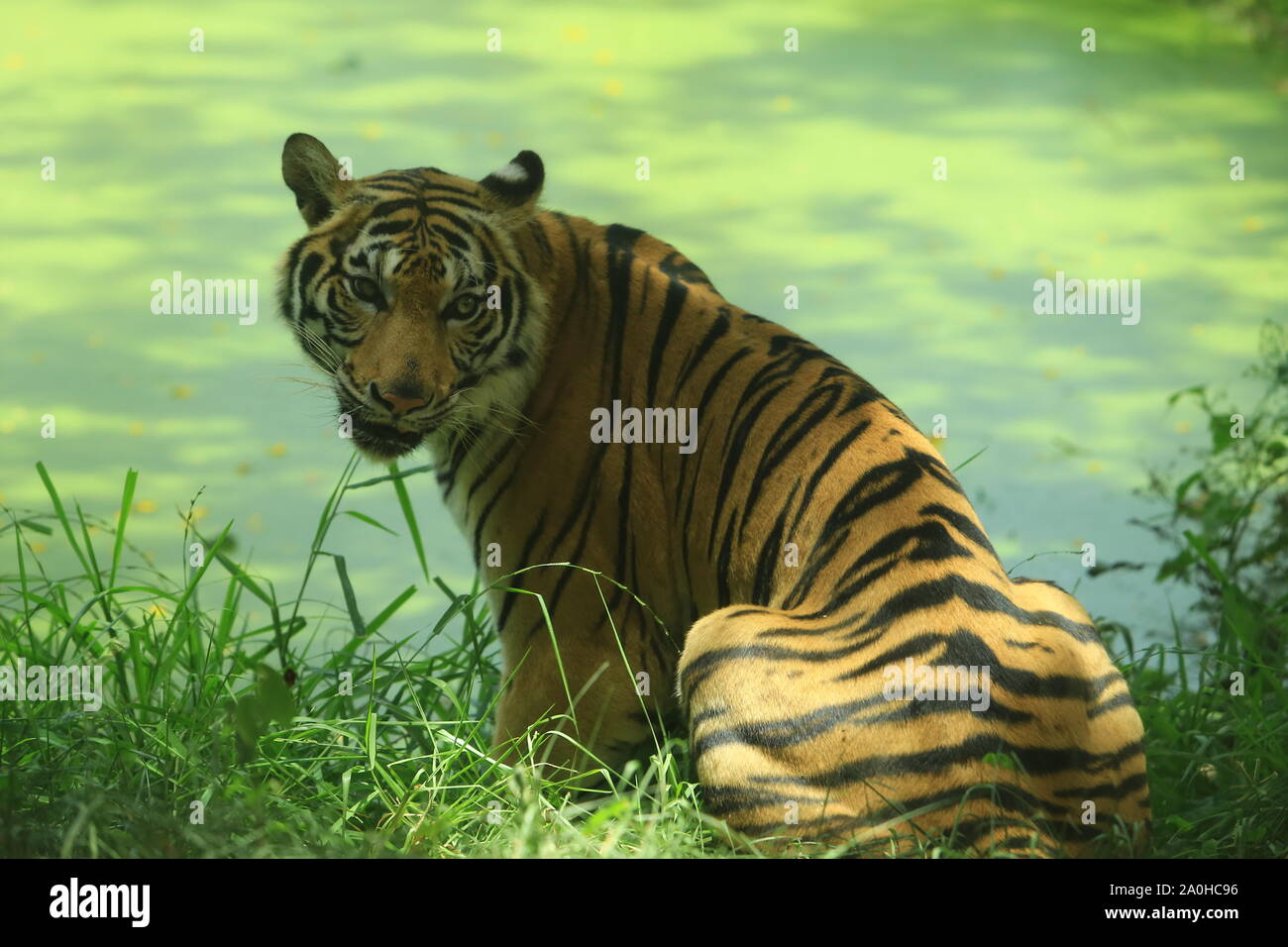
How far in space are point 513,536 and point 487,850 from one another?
2.99 feet

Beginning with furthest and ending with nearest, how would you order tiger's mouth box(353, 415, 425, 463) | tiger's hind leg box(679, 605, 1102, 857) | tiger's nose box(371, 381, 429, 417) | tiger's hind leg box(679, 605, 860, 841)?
1. tiger's mouth box(353, 415, 425, 463)
2. tiger's nose box(371, 381, 429, 417)
3. tiger's hind leg box(679, 605, 860, 841)
4. tiger's hind leg box(679, 605, 1102, 857)

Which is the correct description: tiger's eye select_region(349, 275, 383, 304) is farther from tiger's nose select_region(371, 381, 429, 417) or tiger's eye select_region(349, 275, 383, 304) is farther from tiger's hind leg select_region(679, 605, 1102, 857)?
tiger's hind leg select_region(679, 605, 1102, 857)

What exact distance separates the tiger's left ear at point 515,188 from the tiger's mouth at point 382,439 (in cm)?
72

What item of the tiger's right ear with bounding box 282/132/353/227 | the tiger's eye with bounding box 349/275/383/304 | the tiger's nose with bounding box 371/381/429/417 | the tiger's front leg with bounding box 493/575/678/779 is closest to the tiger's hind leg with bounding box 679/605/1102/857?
the tiger's front leg with bounding box 493/575/678/779

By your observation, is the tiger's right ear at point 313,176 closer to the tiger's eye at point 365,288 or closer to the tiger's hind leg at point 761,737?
the tiger's eye at point 365,288

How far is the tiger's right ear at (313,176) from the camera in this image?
3799 millimetres

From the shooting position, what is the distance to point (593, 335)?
3.86 metres

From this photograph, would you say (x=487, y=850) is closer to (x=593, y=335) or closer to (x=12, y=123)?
(x=593, y=335)

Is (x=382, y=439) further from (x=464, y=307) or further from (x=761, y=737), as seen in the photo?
(x=761, y=737)

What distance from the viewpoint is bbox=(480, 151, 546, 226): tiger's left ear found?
3891 millimetres

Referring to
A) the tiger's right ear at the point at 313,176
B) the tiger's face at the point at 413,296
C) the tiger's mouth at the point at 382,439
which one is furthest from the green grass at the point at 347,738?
the tiger's right ear at the point at 313,176

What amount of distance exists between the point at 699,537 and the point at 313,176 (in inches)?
60.6

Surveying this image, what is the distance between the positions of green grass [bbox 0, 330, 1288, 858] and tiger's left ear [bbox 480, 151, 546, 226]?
0.89m
